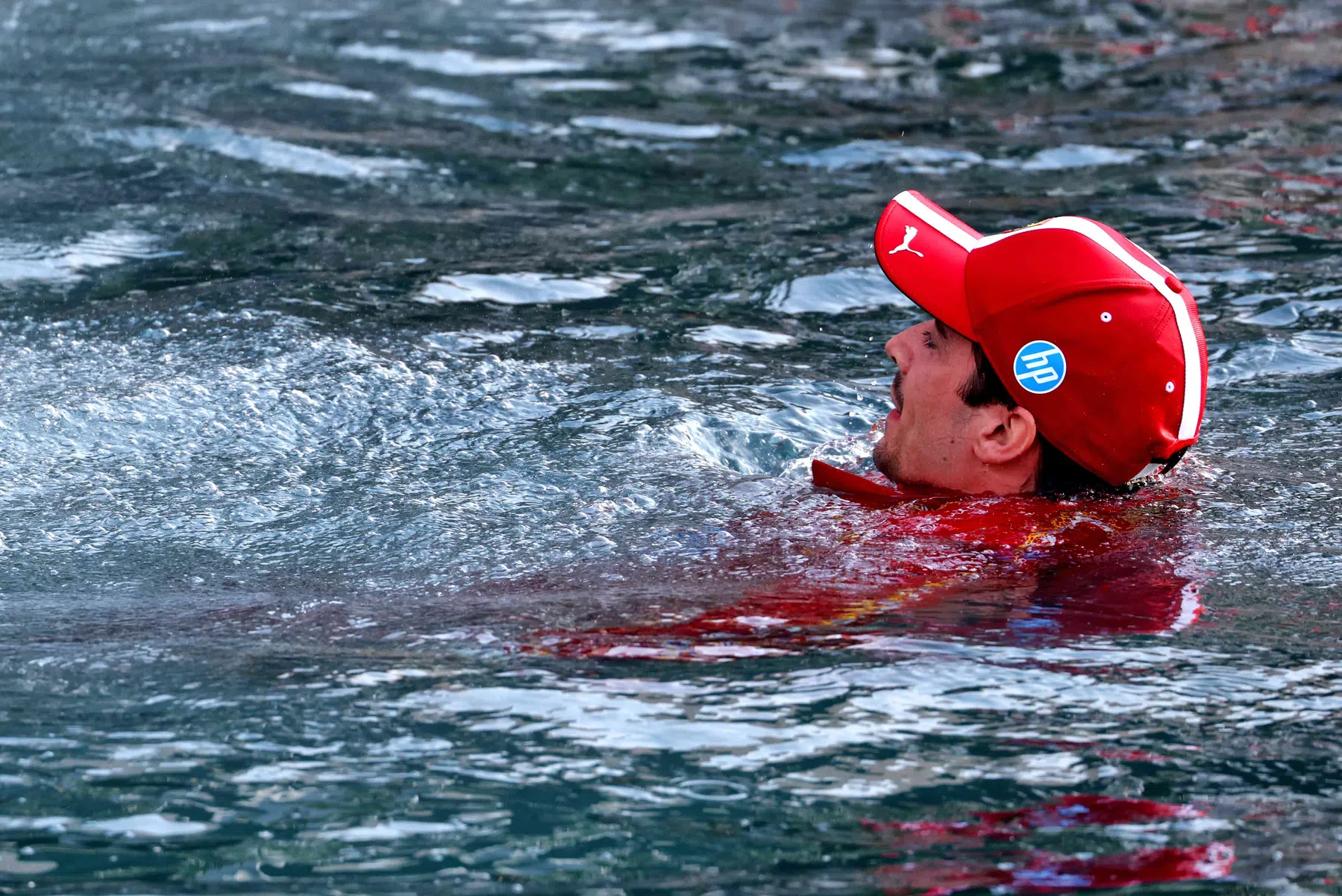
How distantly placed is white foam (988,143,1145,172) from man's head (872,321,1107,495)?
4.58 meters

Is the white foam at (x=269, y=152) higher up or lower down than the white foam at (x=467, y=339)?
higher up

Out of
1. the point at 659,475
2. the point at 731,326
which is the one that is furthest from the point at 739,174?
the point at 659,475

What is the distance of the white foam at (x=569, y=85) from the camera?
31.6 feet

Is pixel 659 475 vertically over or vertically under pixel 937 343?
under

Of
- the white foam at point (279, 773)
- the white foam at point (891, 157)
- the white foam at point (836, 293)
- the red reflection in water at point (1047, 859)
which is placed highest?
the white foam at point (891, 157)

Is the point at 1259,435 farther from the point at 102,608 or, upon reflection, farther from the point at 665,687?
the point at 102,608

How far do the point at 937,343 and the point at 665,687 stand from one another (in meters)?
1.37

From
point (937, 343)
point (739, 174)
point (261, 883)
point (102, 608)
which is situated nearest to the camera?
point (261, 883)

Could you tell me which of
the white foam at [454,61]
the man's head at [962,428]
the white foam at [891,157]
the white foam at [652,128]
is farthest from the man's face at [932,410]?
the white foam at [454,61]

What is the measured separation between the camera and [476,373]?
16.4ft

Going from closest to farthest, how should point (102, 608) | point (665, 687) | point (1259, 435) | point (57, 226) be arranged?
point (665, 687), point (102, 608), point (1259, 435), point (57, 226)

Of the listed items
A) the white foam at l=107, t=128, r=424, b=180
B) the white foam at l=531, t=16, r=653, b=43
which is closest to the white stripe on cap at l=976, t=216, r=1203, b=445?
the white foam at l=107, t=128, r=424, b=180

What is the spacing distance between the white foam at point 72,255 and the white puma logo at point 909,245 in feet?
12.4

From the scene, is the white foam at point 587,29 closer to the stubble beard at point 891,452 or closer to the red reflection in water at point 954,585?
the stubble beard at point 891,452
